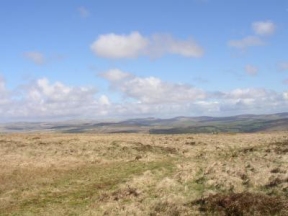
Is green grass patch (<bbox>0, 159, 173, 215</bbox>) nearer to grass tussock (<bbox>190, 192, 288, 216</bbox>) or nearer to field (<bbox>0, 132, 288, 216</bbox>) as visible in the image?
field (<bbox>0, 132, 288, 216</bbox>)

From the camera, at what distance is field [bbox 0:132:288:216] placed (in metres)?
22.8

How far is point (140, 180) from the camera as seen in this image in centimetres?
3191

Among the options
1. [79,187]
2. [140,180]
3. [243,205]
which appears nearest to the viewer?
[243,205]

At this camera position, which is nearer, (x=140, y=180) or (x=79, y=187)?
(x=140, y=180)

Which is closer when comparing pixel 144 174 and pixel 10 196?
pixel 10 196

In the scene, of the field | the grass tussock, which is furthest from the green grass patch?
the grass tussock

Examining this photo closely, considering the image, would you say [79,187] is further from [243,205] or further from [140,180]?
[243,205]

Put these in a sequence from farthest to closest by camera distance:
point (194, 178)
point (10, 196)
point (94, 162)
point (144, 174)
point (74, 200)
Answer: point (94, 162)
point (144, 174)
point (194, 178)
point (10, 196)
point (74, 200)

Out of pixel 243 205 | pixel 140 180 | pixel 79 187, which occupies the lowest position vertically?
pixel 79 187

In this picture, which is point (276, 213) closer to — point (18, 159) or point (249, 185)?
point (249, 185)

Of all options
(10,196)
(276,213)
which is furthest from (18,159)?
(276,213)

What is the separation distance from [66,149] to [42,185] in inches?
781

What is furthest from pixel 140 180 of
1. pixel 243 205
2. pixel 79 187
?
pixel 243 205

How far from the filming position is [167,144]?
185 ft
